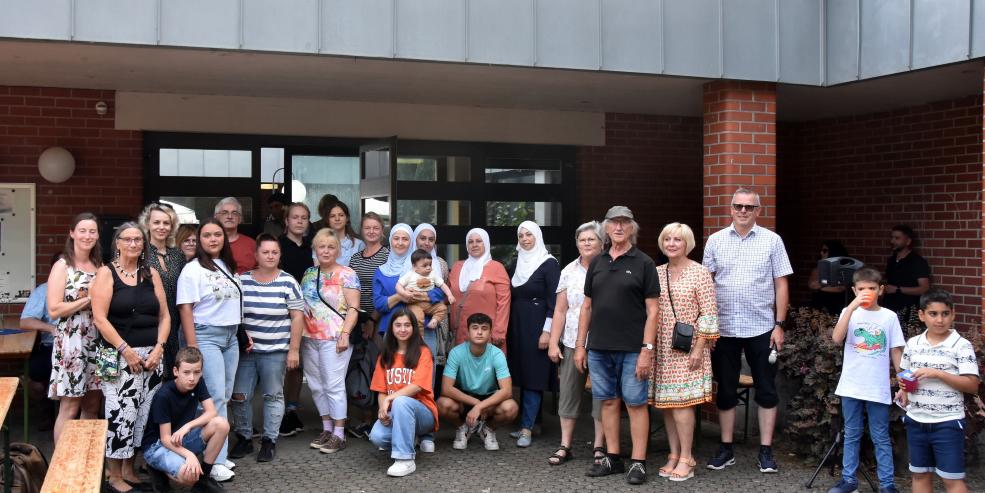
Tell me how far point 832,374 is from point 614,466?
153 centimetres

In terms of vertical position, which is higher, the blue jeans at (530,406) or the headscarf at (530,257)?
the headscarf at (530,257)

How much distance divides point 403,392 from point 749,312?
2.31 metres

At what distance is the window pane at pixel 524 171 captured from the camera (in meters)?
10.7

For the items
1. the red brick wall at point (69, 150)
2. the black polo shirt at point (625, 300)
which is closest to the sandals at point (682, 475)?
the black polo shirt at point (625, 300)

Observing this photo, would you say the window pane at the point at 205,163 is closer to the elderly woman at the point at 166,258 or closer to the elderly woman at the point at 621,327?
the elderly woman at the point at 166,258

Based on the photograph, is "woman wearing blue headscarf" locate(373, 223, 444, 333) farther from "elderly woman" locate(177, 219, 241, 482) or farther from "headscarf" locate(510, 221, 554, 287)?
"elderly woman" locate(177, 219, 241, 482)

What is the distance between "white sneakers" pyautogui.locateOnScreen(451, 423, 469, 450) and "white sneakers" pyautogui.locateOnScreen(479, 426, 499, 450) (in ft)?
0.35

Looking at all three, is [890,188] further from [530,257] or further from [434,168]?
[530,257]

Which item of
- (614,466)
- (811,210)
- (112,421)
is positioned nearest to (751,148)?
(614,466)

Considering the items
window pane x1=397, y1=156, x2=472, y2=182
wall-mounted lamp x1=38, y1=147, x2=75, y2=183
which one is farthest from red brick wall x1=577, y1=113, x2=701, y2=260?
wall-mounted lamp x1=38, y1=147, x2=75, y2=183

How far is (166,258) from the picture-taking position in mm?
6234

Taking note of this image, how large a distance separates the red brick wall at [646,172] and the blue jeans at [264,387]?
5.05m

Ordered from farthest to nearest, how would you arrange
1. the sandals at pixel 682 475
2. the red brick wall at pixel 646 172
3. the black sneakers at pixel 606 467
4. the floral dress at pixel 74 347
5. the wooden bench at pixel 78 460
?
the red brick wall at pixel 646 172 < the black sneakers at pixel 606 467 < the sandals at pixel 682 475 < the floral dress at pixel 74 347 < the wooden bench at pixel 78 460

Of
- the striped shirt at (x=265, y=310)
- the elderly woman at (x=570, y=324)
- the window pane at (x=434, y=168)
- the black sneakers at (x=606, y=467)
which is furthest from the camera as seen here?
the window pane at (x=434, y=168)
